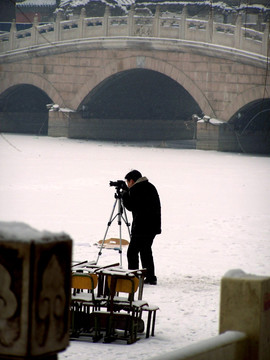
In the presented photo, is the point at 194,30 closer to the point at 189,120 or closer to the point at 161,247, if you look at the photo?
the point at 189,120

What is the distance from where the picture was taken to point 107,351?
241 inches

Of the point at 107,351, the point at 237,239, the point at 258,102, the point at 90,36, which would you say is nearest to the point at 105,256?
the point at 237,239

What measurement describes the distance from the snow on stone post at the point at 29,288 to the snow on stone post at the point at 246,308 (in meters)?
1.69

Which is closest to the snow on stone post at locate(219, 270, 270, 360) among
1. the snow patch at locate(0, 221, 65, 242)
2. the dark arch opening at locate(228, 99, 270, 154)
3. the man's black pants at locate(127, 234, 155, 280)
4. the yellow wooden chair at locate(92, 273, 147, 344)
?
the snow patch at locate(0, 221, 65, 242)

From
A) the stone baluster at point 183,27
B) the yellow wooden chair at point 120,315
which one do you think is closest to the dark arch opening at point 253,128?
the stone baluster at point 183,27

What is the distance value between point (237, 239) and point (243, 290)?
7.46m

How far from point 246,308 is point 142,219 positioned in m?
4.64

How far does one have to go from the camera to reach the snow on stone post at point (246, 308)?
3.99 metres

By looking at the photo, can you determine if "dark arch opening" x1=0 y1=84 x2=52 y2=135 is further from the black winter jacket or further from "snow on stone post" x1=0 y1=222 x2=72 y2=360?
"snow on stone post" x1=0 y1=222 x2=72 y2=360

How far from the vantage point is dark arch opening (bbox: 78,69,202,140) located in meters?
34.7

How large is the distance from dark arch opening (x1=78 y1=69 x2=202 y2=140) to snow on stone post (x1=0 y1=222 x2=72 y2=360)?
→ 30868 millimetres

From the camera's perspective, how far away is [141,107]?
38.0 metres

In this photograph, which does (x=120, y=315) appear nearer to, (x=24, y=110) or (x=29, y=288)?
(x=29, y=288)

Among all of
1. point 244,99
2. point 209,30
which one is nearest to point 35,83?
point 209,30
